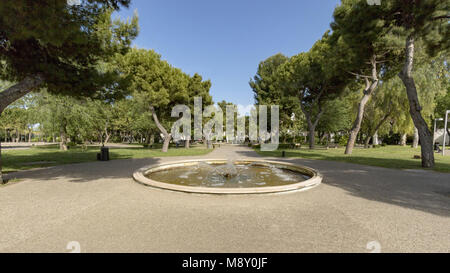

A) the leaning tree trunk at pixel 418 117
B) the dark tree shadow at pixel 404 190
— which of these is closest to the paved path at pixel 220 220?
the dark tree shadow at pixel 404 190

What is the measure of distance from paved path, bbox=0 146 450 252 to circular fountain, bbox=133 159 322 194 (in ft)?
0.85

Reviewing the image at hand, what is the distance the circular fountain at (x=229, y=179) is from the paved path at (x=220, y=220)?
0.26 m

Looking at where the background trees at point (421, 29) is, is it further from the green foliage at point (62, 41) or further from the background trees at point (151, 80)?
the background trees at point (151, 80)

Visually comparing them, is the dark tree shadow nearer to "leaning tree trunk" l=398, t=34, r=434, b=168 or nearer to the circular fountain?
the circular fountain

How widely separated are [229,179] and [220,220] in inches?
174

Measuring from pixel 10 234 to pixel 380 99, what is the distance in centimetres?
3430

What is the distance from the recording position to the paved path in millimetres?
3006

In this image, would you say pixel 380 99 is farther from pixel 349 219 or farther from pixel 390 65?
pixel 349 219

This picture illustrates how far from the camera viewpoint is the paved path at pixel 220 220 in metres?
3.01

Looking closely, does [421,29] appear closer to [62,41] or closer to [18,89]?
[62,41]

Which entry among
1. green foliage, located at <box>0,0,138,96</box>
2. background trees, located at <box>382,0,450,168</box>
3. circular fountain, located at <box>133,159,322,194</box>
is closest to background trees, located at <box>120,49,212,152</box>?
green foliage, located at <box>0,0,138,96</box>

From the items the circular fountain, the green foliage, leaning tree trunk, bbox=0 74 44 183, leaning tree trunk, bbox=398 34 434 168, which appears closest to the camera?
the green foliage

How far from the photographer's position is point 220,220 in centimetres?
387
